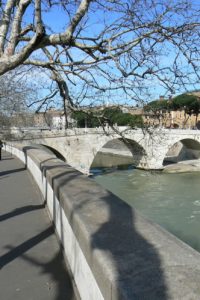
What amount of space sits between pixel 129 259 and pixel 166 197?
30014mm

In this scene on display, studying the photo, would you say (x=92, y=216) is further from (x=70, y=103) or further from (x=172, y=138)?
(x=172, y=138)

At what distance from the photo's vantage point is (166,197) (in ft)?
104

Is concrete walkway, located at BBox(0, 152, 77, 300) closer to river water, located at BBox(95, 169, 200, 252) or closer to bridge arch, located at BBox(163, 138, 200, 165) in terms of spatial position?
river water, located at BBox(95, 169, 200, 252)

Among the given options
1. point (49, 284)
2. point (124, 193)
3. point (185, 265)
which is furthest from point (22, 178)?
point (124, 193)

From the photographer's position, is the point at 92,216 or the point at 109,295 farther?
the point at 92,216

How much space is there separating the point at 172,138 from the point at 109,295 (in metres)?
51.7

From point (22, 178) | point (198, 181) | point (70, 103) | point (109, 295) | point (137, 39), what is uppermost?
point (137, 39)

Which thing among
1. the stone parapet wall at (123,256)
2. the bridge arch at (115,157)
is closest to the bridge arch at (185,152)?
the bridge arch at (115,157)

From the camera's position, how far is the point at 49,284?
3.32 meters

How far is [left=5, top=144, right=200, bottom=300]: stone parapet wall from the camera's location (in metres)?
1.76

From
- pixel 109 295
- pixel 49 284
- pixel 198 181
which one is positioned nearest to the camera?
pixel 109 295

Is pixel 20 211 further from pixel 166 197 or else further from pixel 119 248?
pixel 166 197

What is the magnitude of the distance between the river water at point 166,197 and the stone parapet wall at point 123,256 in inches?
488

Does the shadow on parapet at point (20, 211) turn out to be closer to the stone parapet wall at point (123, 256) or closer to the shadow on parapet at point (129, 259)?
the stone parapet wall at point (123, 256)
